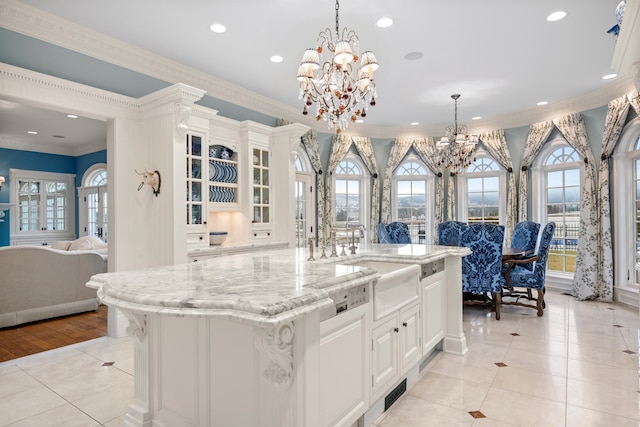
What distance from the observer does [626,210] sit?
5.34 metres

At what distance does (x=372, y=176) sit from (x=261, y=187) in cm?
308

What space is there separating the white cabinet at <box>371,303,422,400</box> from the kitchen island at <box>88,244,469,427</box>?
0.7 inches

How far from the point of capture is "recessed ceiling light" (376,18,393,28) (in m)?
3.51

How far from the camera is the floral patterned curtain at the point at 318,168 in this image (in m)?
6.62

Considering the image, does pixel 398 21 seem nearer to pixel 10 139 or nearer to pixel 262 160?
pixel 262 160

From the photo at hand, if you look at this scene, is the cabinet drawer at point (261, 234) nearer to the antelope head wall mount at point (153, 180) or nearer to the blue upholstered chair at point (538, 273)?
the antelope head wall mount at point (153, 180)

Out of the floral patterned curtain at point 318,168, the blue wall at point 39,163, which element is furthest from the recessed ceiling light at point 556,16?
the blue wall at point 39,163

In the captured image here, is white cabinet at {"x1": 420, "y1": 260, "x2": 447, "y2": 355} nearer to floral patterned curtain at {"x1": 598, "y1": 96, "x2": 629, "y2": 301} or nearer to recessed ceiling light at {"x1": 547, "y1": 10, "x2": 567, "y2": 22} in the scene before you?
recessed ceiling light at {"x1": 547, "y1": 10, "x2": 567, "y2": 22}

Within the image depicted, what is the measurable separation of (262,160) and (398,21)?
2593 mm

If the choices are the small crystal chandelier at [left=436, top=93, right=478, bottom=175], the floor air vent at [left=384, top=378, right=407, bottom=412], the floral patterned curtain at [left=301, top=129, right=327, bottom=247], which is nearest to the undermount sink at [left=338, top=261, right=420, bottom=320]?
the floor air vent at [left=384, top=378, right=407, bottom=412]

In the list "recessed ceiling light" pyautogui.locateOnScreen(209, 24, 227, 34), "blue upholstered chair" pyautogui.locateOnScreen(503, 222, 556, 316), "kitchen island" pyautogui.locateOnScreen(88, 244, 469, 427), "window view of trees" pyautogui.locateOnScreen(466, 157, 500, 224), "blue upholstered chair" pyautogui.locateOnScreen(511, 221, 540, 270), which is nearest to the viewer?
"kitchen island" pyautogui.locateOnScreen(88, 244, 469, 427)

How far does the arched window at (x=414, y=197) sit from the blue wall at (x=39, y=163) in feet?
20.8

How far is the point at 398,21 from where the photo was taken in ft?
11.6

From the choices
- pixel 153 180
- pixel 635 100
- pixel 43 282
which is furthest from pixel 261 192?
pixel 635 100
